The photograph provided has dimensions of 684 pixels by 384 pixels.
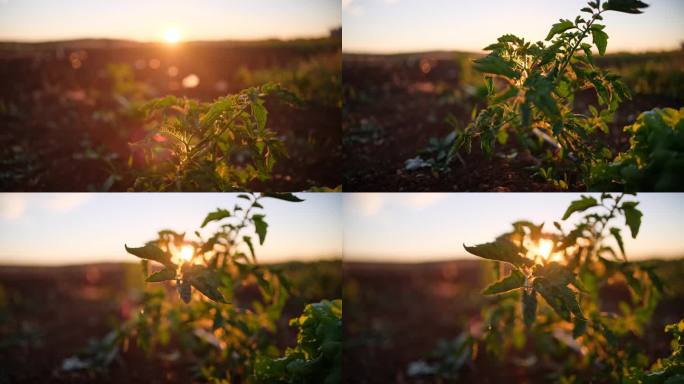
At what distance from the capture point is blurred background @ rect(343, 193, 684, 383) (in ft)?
6.61

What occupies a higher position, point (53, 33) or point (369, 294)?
point (53, 33)

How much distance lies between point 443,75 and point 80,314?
133 centimetres

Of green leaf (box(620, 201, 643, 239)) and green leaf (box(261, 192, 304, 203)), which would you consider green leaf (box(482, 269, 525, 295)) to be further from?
green leaf (box(261, 192, 304, 203))

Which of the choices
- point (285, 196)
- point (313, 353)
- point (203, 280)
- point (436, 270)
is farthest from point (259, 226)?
point (436, 270)

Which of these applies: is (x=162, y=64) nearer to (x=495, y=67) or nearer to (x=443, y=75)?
(x=443, y=75)

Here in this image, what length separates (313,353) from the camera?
70.6 inches

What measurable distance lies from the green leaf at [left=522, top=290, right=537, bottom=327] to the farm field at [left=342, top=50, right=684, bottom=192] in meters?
0.47

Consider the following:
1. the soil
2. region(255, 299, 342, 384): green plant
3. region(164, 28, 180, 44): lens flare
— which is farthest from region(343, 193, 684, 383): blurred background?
region(164, 28, 180, 44): lens flare

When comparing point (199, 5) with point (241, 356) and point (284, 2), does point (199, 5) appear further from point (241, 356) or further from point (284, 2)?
point (241, 356)

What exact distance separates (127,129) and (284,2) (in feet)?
1.97

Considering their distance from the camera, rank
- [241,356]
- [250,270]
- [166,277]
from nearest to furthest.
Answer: [166,277] → [250,270] → [241,356]

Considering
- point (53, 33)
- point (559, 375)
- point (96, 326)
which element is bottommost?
point (559, 375)

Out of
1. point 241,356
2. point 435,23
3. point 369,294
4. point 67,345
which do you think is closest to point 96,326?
point 67,345

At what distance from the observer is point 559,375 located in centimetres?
214
